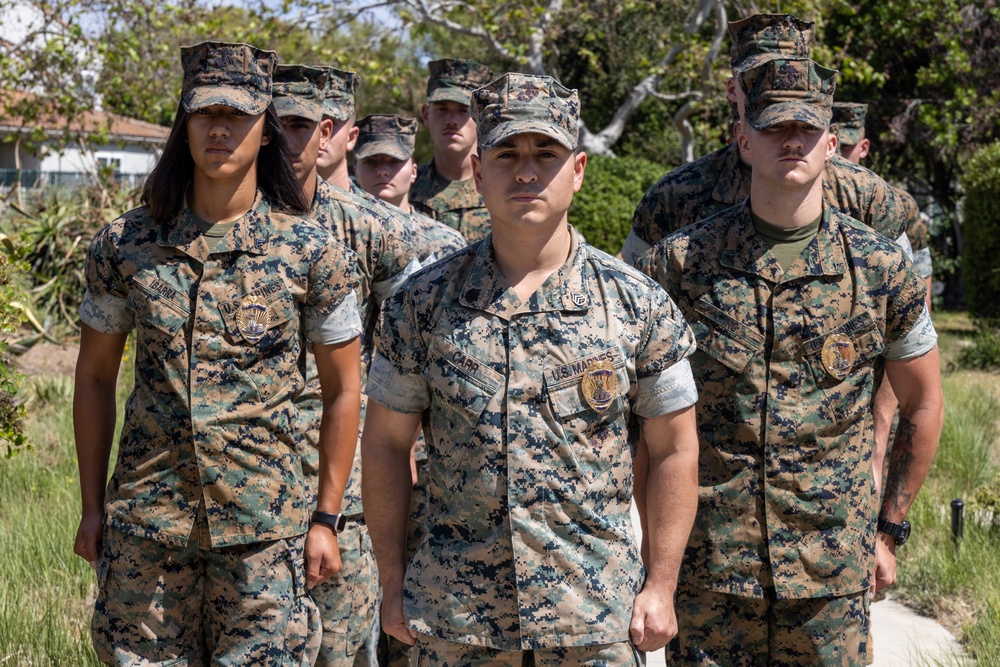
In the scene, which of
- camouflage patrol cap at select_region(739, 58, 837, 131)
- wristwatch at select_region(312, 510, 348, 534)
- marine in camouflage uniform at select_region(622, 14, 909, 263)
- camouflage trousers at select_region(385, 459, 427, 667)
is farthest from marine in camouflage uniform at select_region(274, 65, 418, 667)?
camouflage patrol cap at select_region(739, 58, 837, 131)

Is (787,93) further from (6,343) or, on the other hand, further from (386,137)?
(6,343)

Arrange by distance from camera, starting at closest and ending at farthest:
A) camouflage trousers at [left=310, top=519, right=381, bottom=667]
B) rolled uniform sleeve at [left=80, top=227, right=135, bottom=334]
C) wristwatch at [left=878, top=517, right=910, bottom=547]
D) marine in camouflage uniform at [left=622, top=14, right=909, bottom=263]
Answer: rolled uniform sleeve at [left=80, top=227, right=135, bottom=334], wristwatch at [left=878, top=517, right=910, bottom=547], camouflage trousers at [left=310, top=519, right=381, bottom=667], marine in camouflage uniform at [left=622, top=14, right=909, bottom=263]

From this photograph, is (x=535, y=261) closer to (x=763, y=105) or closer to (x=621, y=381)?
(x=621, y=381)

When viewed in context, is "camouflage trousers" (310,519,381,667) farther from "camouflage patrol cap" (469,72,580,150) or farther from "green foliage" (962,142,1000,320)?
"green foliage" (962,142,1000,320)

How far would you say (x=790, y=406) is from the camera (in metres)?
3.96

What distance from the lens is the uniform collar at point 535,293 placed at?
3.26m

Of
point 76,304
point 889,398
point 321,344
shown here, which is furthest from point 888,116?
point 321,344

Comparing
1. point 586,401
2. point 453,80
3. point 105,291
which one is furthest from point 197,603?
point 453,80

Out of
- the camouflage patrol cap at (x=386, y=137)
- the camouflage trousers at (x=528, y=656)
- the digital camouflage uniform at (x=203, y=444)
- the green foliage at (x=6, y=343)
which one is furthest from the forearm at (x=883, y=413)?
the green foliage at (x=6, y=343)

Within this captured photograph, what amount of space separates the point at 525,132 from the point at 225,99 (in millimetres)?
1189

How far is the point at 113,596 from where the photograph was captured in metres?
3.77

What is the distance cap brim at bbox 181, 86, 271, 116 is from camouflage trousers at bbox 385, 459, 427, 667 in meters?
1.33

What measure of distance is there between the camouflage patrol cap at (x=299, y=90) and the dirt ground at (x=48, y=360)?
6.85 metres

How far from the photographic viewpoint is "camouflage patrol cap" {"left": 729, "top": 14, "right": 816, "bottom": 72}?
16.4 ft
